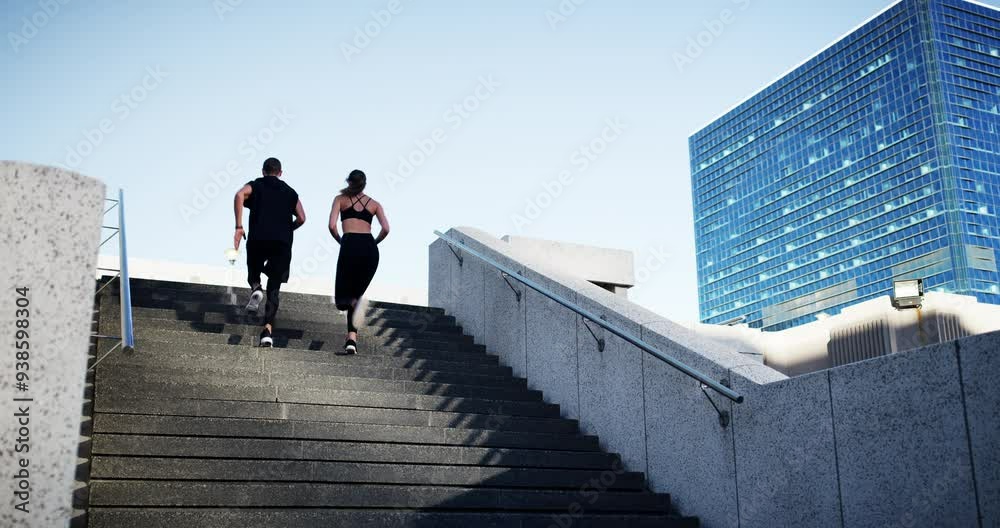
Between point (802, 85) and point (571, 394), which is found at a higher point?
point (802, 85)

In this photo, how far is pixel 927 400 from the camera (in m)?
4.54

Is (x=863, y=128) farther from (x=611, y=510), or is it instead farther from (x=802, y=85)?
(x=611, y=510)

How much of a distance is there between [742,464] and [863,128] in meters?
125

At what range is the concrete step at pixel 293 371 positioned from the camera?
643 centimetres

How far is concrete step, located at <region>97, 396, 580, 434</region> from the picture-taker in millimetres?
5734

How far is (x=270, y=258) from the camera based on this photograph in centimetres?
801

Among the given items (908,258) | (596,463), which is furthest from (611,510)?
(908,258)

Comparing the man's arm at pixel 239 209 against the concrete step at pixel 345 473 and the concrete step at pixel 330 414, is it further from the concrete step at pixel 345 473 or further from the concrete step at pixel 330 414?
the concrete step at pixel 345 473

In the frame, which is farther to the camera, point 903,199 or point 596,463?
point 903,199

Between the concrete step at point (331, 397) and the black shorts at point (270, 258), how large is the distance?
5.39ft

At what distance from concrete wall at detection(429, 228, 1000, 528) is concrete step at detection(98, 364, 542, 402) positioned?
23.1 inches

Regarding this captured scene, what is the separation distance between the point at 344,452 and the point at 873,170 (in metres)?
123

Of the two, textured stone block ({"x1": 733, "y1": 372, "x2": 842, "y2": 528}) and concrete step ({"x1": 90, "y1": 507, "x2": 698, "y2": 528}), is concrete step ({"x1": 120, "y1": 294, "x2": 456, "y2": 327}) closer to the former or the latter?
concrete step ({"x1": 90, "y1": 507, "x2": 698, "y2": 528})

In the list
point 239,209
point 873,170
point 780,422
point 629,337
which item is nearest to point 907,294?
point 629,337
